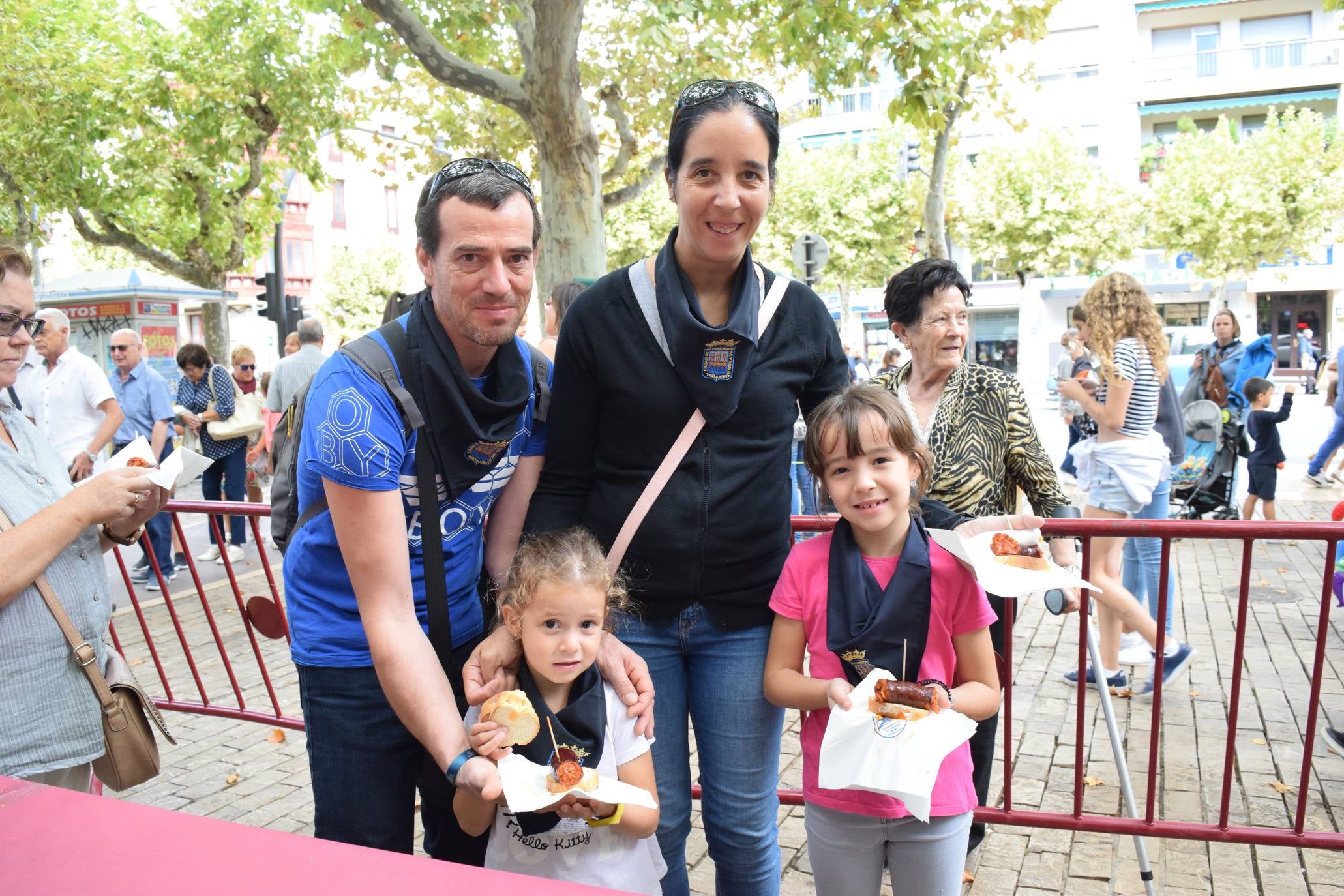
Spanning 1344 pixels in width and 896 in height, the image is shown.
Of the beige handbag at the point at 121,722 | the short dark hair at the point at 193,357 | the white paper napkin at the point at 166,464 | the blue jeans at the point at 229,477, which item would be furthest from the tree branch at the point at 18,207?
the beige handbag at the point at 121,722

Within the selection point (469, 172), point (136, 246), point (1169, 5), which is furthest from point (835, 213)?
point (469, 172)

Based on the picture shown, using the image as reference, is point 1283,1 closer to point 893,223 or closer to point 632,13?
point 893,223

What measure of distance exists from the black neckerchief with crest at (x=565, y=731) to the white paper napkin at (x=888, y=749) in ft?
1.65

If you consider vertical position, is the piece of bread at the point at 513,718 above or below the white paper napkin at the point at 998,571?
below

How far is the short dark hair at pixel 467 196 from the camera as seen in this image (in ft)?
6.31

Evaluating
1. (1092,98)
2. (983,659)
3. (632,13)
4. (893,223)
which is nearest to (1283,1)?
(1092,98)

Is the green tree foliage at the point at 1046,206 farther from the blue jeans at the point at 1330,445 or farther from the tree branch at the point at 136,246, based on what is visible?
the tree branch at the point at 136,246

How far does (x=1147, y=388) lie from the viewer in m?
5.41

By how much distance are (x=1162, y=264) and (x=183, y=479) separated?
4023 cm

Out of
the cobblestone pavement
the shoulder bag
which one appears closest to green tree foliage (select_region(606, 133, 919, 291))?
the shoulder bag

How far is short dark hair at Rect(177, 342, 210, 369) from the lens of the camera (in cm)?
985

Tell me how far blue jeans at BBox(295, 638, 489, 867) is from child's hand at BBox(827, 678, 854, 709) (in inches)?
33.5

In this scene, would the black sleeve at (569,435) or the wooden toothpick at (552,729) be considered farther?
the black sleeve at (569,435)

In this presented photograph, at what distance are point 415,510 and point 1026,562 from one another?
4.63ft
